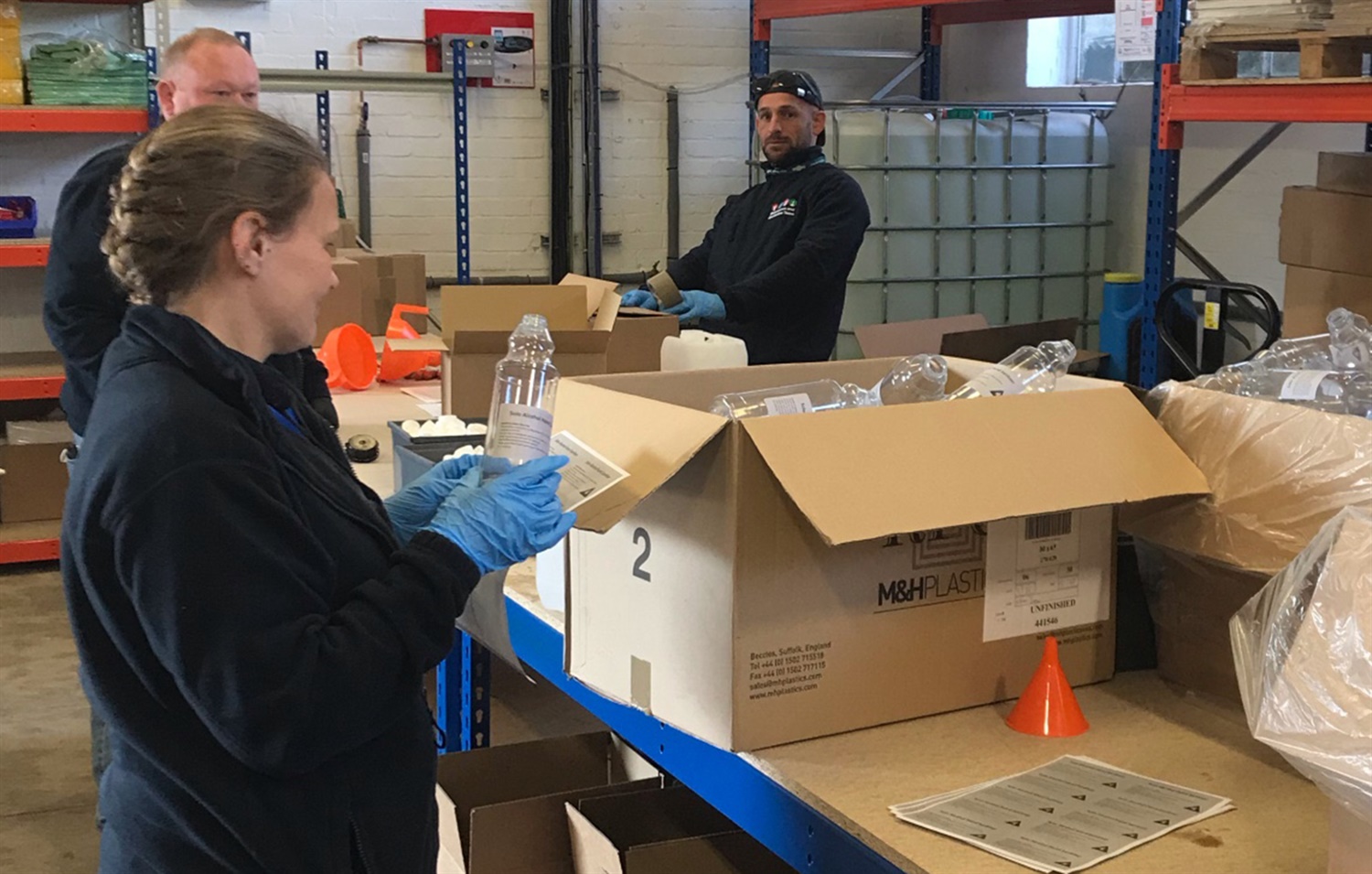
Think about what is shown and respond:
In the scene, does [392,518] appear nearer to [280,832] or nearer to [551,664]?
[551,664]

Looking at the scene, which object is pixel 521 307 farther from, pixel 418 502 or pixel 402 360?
pixel 418 502

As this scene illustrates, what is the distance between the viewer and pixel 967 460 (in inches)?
54.9

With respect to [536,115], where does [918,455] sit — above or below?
below

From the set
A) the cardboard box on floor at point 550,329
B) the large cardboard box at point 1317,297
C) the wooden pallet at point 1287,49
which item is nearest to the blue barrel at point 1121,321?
the wooden pallet at point 1287,49

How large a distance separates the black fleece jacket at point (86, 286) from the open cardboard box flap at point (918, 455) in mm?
1242

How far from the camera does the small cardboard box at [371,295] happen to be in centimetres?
451

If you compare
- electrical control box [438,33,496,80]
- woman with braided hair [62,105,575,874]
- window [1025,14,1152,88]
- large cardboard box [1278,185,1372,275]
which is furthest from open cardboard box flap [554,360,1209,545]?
window [1025,14,1152,88]

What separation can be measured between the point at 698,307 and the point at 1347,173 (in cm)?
161

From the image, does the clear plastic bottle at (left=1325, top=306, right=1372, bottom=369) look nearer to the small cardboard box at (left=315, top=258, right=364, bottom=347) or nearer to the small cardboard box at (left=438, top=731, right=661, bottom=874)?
the small cardboard box at (left=438, top=731, right=661, bottom=874)

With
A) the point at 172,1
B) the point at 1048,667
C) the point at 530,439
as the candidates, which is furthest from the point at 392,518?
the point at 172,1

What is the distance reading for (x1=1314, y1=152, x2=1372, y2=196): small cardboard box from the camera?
3346mm

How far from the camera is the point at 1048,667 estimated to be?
1464 millimetres

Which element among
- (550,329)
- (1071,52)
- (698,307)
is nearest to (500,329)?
(550,329)

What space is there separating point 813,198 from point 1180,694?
2226 mm
